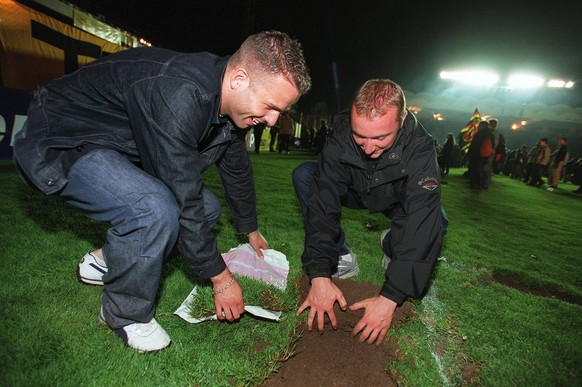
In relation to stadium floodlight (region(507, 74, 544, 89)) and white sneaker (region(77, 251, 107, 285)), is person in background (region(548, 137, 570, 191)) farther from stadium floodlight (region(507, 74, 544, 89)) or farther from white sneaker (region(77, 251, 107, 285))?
stadium floodlight (region(507, 74, 544, 89))

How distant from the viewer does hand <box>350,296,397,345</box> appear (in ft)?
6.04

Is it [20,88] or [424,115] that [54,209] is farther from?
[424,115]

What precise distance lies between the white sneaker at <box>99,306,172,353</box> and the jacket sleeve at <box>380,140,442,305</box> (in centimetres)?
123

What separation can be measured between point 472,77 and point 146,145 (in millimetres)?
39846

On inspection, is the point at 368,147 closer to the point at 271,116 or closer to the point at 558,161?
the point at 271,116

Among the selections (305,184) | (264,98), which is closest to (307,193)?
(305,184)

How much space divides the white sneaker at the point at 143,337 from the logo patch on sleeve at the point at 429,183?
1724mm

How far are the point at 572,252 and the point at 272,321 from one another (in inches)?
200

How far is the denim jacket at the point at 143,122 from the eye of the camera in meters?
1.49

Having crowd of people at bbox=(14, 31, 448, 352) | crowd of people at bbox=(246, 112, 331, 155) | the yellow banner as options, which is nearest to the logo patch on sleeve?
crowd of people at bbox=(14, 31, 448, 352)

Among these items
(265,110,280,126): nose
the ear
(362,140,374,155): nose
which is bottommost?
(362,140,374,155): nose

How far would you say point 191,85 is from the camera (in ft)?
4.96

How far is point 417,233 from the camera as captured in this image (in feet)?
6.54

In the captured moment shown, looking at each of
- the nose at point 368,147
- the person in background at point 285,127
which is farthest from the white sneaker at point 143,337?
the person in background at point 285,127
